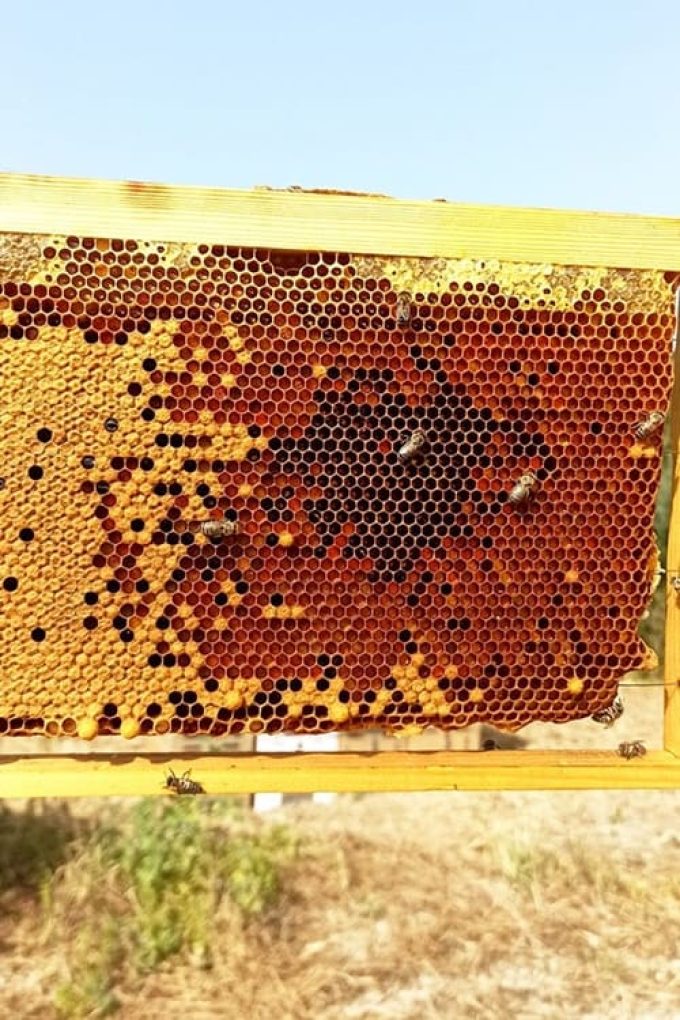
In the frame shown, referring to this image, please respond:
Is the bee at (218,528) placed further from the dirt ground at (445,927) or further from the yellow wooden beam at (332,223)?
the dirt ground at (445,927)

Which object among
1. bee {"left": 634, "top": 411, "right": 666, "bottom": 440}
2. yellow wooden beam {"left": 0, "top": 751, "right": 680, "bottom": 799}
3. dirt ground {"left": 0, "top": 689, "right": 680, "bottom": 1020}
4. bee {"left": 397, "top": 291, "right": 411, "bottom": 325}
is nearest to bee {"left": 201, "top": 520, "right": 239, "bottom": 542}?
yellow wooden beam {"left": 0, "top": 751, "right": 680, "bottom": 799}

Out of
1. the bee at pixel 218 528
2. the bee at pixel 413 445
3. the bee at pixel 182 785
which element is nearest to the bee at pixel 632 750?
the bee at pixel 413 445

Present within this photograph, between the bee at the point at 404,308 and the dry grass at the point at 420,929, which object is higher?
the bee at the point at 404,308

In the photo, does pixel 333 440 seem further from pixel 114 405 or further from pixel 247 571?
pixel 114 405

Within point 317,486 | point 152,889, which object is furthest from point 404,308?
point 152,889

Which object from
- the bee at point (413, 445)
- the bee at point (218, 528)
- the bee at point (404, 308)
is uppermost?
the bee at point (404, 308)

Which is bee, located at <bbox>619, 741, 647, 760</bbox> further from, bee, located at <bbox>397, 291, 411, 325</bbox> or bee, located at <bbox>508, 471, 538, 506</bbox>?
bee, located at <bbox>397, 291, 411, 325</bbox>

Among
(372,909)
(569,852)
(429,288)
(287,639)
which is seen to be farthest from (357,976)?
(429,288)
